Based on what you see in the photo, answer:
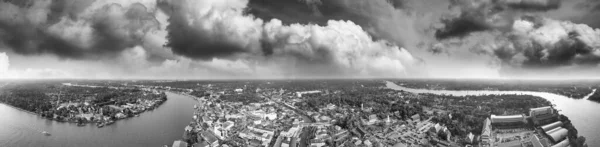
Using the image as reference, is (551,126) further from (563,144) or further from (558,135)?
(563,144)

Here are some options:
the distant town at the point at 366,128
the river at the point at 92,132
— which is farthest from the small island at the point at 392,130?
the river at the point at 92,132

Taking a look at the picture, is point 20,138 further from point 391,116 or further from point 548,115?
point 548,115

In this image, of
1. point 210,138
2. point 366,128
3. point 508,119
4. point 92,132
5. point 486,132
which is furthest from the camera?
point 92,132

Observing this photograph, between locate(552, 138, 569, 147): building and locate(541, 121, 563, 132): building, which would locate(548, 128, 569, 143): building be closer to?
locate(552, 138, 569, 147): building

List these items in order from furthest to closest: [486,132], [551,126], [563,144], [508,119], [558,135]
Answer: [508,119], [551,126], [486,132], [558,135], [563,144]

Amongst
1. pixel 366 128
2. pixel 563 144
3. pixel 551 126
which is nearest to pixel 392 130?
pixel 366 128
